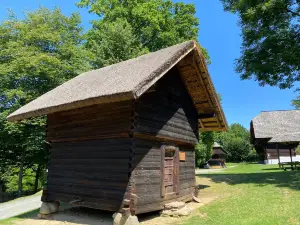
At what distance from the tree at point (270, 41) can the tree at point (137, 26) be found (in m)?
11.0

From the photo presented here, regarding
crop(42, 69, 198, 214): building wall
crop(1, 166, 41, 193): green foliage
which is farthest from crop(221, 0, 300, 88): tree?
crop(1, 166, 41, 193): green foliage

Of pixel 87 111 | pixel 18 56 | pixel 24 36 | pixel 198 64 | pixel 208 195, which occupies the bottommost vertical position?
pixel 208 195

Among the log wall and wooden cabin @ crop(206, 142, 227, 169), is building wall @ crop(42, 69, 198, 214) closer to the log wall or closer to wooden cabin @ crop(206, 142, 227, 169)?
the log wall

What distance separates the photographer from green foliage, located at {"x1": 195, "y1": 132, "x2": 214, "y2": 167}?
3712 cm

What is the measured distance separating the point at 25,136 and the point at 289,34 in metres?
21.5

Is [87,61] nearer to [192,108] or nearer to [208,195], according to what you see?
[192,108]

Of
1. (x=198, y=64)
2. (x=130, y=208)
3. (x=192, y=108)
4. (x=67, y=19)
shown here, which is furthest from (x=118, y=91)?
(x=67, y=19)

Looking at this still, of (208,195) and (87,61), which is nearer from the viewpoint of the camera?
(208,195)

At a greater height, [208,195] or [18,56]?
[18,56]

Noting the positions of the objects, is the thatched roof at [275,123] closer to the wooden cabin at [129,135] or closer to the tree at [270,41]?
the tree at [270,41]

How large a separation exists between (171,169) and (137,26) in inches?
989

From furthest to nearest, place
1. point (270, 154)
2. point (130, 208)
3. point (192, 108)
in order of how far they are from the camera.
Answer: point (270, 154), point (192, 108), point (130, 208)

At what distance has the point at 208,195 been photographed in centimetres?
1350

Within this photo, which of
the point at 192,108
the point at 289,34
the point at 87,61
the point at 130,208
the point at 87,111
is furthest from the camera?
the point at 87,61
